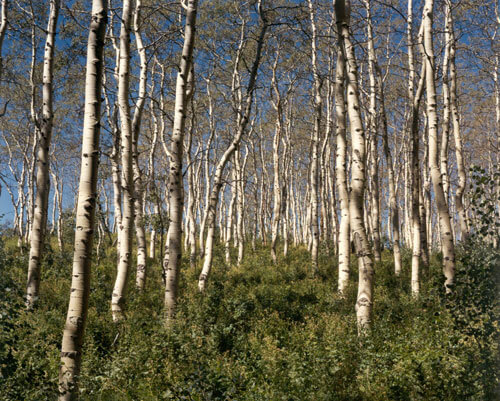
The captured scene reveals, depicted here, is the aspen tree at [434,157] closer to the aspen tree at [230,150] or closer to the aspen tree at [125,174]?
the aspen tree at [230,150]

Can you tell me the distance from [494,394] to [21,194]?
1069 inches

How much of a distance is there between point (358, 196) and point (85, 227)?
435 centimetres

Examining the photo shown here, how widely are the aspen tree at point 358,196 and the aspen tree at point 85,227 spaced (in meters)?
4.10

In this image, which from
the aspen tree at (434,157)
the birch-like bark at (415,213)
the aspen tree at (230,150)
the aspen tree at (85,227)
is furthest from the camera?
the aspen tree at (230,150)

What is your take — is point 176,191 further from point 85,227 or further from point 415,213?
point 415,213

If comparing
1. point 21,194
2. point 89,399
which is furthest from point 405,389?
point 21,194

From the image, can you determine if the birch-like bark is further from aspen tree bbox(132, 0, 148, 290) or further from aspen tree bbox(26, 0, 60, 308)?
aspen tree bbox(26, 0, 60, 308)

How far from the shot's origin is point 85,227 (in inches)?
166

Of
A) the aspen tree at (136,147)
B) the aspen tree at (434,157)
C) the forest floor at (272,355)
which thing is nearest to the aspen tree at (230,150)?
the aspen tree at (136,147)

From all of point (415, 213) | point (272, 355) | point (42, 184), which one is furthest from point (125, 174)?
point (415, 213)

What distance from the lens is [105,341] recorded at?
7.11m

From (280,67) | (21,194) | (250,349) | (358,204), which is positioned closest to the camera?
(250,349)

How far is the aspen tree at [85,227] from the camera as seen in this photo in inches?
159

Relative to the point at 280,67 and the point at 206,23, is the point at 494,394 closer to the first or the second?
the point at 206,23
